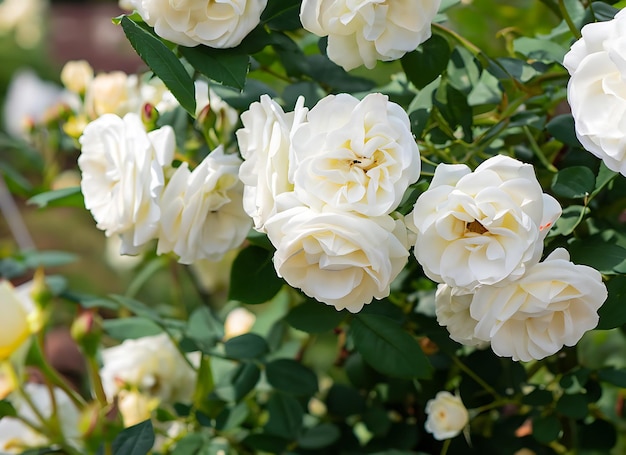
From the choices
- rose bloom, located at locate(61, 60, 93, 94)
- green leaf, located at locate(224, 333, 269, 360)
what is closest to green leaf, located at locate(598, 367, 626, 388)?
green leaf, located at locate(224, 333, 269, 360)

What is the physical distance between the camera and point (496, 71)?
41 cm

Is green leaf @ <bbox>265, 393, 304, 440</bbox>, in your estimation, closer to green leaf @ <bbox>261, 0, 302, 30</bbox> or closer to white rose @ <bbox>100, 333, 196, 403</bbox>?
white rose @ <bbox>100, 333, 196, 403</bbox>

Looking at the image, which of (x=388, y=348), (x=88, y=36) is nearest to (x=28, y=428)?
(x=388, y=348)

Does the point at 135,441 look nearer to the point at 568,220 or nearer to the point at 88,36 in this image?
the point at 568,220

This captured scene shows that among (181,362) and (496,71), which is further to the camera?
(181,362)

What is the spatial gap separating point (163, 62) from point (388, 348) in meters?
0.18

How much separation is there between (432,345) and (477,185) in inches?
7.5

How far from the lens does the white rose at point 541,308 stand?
1.01 feet

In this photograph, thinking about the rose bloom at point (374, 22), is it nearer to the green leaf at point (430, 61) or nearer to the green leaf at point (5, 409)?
the green leaf at point (430, 61)

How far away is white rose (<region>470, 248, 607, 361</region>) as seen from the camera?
31cm

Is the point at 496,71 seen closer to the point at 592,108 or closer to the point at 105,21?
the point at 592,108

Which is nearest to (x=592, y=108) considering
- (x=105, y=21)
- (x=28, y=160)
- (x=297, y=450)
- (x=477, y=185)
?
(x=477, y=185)

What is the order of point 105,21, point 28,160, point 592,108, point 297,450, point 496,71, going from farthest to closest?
1. point 105,21
2. point 28,160
3. point 297,450
4. point 496,71
5. point 592,108

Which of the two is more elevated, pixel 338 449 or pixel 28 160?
pixel 28 160
